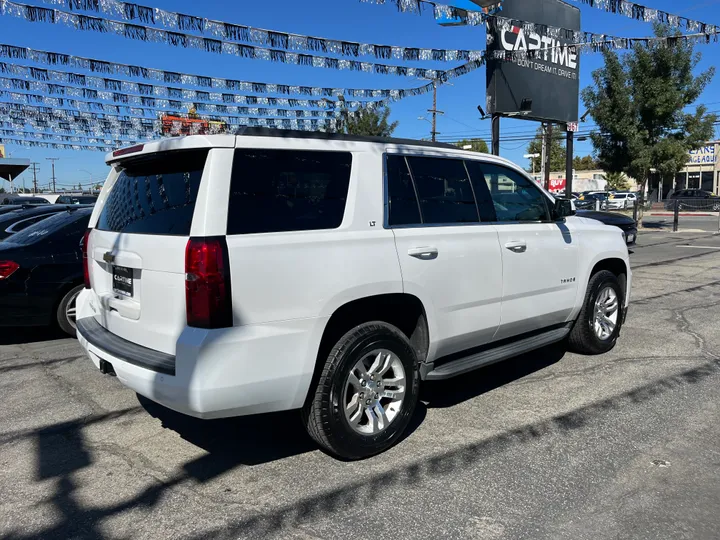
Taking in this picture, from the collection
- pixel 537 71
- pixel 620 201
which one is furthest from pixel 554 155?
pixel 537 71

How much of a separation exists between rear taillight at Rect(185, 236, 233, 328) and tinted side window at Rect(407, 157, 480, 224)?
157 centimetres

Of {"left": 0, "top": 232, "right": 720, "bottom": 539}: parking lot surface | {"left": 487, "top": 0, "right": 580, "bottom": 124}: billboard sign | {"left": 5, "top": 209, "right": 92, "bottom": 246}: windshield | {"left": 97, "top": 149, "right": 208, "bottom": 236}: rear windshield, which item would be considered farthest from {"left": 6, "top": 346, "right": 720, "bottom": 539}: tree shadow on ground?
{"left": 487, "top": 0, "right": 580, "bottom": 124}: billboard sign

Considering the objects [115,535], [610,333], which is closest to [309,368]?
[115,535]

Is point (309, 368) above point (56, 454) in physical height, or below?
above

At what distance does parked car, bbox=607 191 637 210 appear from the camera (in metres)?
36.6

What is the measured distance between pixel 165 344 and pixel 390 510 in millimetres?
1501

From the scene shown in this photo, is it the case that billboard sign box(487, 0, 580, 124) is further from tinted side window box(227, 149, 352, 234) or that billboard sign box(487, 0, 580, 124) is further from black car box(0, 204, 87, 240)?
tinted side window box(227, 149, 352, 234)

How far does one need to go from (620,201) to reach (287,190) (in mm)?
38408

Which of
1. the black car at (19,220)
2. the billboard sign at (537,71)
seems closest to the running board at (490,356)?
the black car at (19,220)

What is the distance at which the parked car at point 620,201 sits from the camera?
1441 inches

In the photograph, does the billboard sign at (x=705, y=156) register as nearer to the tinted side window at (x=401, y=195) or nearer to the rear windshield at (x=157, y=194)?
the tinted side window at (x=401, y=195)

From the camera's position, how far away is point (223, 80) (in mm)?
12383

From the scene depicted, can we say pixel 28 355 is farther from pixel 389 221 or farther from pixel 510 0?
pixel 510 0

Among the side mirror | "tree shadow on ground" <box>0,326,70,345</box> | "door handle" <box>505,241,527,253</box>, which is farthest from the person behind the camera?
"tree shadow on ground" <box>0,326,70,345</box>
